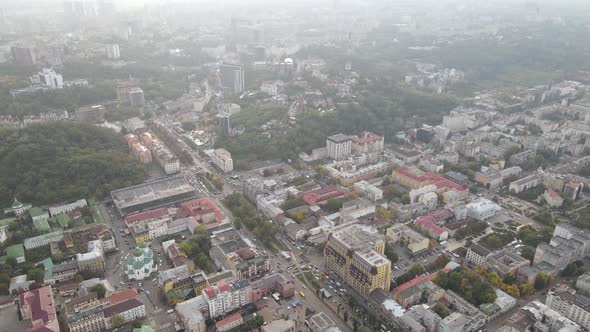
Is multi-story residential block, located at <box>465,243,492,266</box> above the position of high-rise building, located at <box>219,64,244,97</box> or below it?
below

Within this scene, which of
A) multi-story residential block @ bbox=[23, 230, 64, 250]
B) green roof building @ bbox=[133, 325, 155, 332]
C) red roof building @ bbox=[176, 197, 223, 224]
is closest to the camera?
green roof building @ bbox=[133, 325, 155, 332]

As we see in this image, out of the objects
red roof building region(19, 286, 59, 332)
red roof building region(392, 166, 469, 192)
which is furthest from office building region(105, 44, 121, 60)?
red roof building region(19, 286, 59, 332)

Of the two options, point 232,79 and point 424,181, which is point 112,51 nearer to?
point 232,79

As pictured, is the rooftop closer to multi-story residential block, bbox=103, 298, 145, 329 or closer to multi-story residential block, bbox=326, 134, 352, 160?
multi-story residential block, bbox=326, 134, 352, 160

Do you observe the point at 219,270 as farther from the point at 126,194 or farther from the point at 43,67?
the point at 43,67

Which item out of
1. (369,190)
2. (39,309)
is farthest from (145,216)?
(369,190)

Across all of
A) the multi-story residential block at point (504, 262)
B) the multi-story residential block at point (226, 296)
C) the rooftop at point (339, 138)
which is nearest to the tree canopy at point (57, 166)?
the multi-story residential block at point (226, 296)

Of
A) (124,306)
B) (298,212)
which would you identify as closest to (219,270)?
(124,306)
